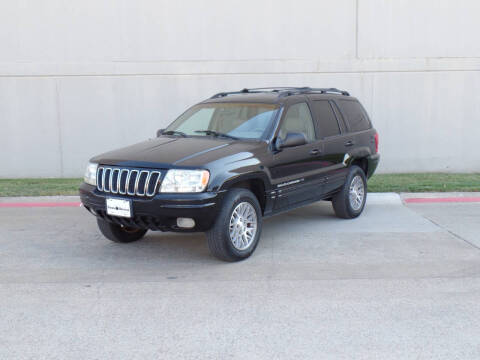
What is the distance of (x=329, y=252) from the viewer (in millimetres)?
6422

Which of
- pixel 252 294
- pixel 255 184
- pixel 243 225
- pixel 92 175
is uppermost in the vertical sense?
pixel 92 175

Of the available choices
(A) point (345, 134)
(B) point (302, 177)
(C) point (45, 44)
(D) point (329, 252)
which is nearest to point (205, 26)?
(C) point (45, 44)

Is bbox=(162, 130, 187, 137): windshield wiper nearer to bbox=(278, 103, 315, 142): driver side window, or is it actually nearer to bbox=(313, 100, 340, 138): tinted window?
bbox=(278, 103, 315, 142): driver side window

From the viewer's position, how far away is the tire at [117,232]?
21.9ft

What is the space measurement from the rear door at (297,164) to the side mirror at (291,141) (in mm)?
94

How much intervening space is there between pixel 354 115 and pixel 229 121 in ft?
8.23

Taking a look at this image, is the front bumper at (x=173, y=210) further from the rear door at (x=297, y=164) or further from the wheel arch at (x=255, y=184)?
the rear door at (x=297, y=164)

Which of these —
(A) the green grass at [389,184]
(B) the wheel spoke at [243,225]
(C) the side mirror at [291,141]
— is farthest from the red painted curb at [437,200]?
(B) the wheel spoke at [243,225]

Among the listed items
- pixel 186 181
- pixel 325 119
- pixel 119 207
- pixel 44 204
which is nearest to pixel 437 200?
pixel 325 119

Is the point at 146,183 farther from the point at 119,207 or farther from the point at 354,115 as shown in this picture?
the point at 354,115

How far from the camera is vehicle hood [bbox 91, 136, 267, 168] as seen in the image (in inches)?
227

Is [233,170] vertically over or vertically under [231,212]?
over

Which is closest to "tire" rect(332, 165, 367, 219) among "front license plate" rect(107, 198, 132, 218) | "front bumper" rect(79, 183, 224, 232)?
"front bumper" rect(79, 183, 224, 232)

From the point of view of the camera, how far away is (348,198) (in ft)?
26.5
